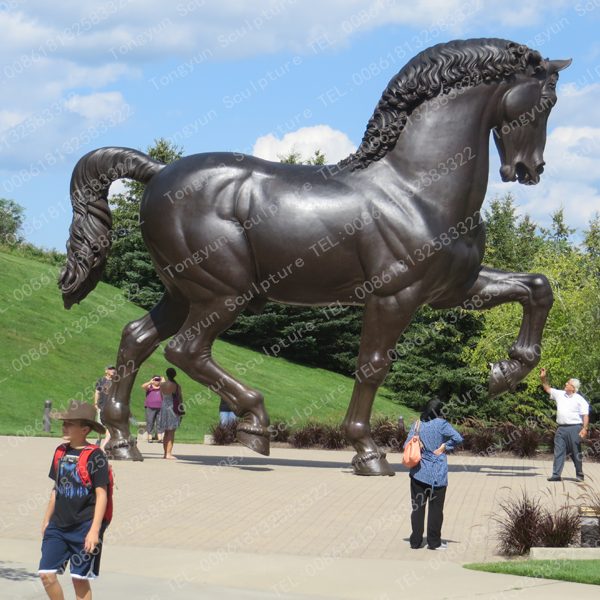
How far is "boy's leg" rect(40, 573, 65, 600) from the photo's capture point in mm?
4316

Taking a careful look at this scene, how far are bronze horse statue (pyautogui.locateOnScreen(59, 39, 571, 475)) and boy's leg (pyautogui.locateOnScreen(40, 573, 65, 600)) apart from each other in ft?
17.7

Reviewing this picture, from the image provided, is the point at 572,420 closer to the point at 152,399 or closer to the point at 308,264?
the point at 308,264

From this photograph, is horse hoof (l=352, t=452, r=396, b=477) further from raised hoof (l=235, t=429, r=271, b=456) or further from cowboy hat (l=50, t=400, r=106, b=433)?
cowboy hat (l=50, t=400, r=106, b=433)

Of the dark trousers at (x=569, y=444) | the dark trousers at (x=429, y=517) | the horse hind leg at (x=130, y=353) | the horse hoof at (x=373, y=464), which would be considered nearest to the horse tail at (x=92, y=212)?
the horse hind leg at (x=130, y=353)

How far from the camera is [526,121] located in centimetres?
964

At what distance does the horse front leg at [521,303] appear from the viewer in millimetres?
9836

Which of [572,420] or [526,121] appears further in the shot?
[572,420]

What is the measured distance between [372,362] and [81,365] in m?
19.1

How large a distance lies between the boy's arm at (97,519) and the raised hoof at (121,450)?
6716mm

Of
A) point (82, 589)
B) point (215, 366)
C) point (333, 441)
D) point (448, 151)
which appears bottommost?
point (82, 589)

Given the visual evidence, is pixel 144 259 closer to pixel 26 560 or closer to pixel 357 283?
pixel 357 283

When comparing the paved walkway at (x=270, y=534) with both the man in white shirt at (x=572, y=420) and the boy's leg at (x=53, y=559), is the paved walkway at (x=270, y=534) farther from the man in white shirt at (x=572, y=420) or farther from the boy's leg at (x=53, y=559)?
the boy's leg at (x=53, y=559)

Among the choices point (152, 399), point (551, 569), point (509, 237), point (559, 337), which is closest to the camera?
point (551, 569)

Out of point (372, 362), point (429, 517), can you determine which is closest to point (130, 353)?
point (372, 362)
